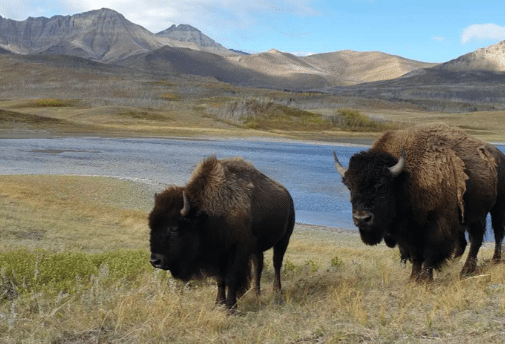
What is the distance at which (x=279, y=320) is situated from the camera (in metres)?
5.83

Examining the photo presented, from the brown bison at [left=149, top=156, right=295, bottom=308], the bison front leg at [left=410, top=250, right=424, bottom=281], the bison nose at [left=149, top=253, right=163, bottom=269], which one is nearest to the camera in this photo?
the bison nose at [left=149, top=253, right=163, bottom=269]

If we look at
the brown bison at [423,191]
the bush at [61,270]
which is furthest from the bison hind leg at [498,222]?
the bush at [61,270]

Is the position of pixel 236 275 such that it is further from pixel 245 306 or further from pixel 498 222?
pixel 498 222

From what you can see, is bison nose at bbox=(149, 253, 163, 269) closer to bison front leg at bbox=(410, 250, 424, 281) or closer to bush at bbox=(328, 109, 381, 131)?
bison front leg at bbox=(410, 250, 424, 281)

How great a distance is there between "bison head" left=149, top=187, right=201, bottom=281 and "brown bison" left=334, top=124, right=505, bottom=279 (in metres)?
1.96

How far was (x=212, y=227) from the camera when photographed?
22.7 feet

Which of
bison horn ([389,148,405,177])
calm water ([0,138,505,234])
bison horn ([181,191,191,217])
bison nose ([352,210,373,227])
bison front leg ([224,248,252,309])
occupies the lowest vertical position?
calm water ([0,138,505,234])

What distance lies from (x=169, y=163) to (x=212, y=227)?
34.7 metres

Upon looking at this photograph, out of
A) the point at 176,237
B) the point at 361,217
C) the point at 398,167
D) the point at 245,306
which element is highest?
the point at 398,167

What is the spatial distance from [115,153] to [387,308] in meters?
41.9

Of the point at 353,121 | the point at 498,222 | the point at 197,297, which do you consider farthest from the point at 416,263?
the point at 353,121

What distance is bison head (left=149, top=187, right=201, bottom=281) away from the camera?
262 inches

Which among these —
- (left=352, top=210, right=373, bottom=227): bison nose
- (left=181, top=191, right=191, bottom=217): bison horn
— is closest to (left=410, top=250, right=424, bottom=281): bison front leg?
(left=352, top=210, right=373, bottom=227): bison nose

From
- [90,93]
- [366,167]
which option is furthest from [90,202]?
[90,93]
